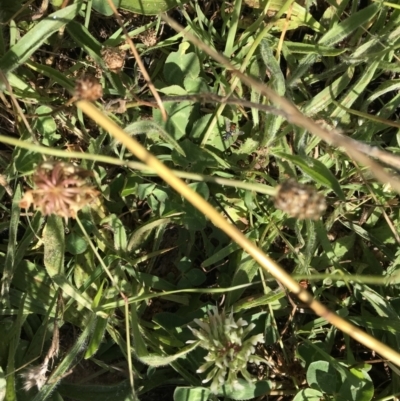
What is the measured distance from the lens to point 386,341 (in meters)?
2.11

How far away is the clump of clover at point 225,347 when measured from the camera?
1.86 m

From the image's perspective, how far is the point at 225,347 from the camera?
1857 millimetres

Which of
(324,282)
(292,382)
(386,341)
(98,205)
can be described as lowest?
(292,382)

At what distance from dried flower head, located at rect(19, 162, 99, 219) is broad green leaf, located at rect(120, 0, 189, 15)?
0.75 m

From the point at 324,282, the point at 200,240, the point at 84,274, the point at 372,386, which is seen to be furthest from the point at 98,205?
the point at 372,386

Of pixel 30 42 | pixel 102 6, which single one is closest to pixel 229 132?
pixel 102 6

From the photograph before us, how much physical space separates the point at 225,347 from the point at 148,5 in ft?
3.98

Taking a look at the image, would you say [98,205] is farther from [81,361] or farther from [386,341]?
[386,341]

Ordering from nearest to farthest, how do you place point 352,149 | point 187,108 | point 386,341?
point 352,149
point 187,108
point 386,341

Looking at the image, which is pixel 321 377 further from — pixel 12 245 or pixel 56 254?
pixel 12 245

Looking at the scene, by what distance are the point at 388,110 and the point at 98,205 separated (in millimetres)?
1149

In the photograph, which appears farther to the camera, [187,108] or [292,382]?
[292,382]

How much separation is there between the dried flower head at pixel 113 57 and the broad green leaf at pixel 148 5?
0.54ft

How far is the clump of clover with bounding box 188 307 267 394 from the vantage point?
1.86 metres
